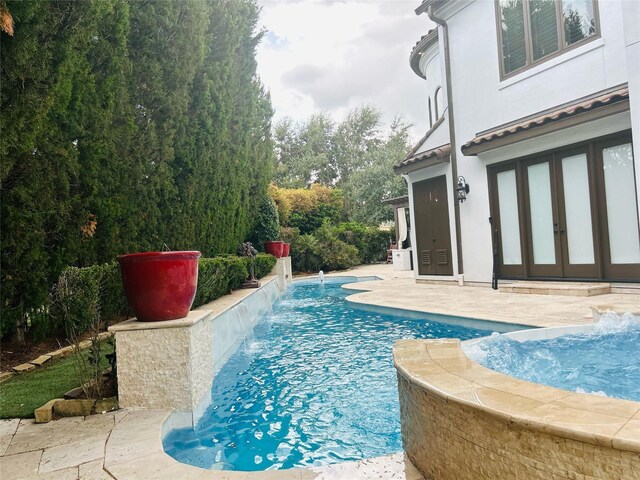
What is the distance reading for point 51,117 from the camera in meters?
5.09

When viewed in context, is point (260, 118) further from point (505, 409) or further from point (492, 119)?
point (505, 409)

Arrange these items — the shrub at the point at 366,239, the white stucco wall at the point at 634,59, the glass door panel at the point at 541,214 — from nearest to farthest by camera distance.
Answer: the white stucco wall at the point at 634,59
the glass door panel at the point at 541,214
the shrub at the point at 366,239

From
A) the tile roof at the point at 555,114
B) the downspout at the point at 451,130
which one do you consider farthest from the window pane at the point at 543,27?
the downspout at the point at 451,130

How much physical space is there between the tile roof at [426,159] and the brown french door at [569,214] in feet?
4.40

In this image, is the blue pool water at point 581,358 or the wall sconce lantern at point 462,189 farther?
the wall sconce lantern at point 462,189

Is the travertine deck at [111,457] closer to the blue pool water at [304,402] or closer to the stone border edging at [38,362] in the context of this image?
the blue pool water at [304,402]

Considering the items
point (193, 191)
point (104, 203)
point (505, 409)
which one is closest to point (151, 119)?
Answer: point (193, 191)

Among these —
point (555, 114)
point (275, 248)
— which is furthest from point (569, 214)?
point (275, 248)

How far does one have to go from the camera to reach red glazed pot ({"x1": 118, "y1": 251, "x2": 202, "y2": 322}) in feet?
10.6

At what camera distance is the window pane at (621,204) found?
7.13 metres

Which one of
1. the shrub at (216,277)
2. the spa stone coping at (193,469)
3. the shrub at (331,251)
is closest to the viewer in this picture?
the spa stone coping at (193,469)

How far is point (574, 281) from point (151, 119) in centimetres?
879

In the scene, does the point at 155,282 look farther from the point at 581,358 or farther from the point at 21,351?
the point at 581,358

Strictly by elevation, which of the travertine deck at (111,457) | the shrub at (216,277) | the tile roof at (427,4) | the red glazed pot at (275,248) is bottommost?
the travertine deck at (111,457)
